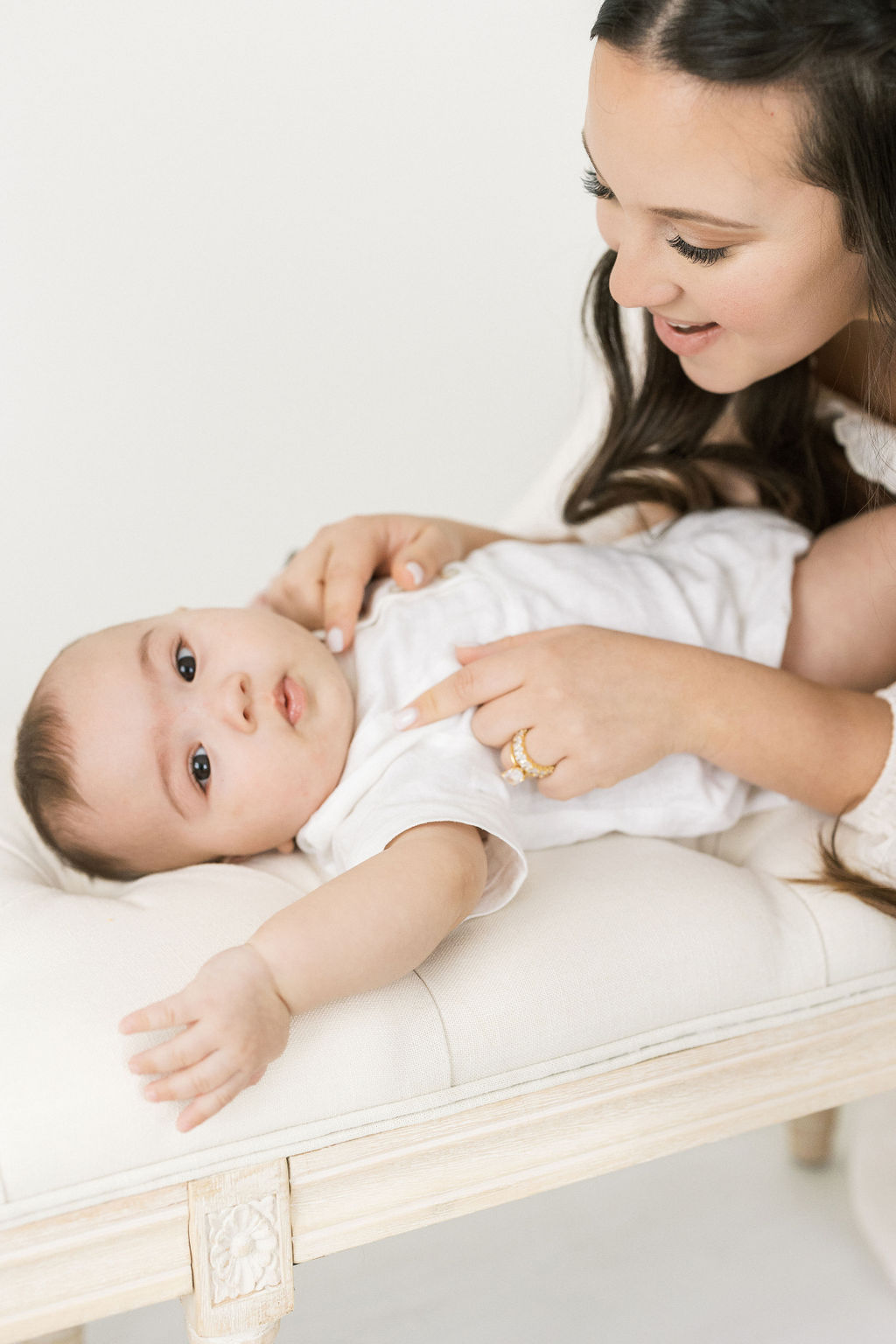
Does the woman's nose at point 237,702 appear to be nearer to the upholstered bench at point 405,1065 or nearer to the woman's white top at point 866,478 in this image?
the upholstered bench at point 405,1065

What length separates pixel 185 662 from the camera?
4.58 ft

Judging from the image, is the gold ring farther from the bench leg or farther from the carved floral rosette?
the bench leg

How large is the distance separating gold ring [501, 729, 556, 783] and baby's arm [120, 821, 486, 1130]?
107 mm

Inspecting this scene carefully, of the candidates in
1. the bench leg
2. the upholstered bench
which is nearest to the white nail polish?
the upholstered bench

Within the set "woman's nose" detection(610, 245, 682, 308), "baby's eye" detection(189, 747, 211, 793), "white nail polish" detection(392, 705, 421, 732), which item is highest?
"woman's nose" detection(610, 245, 682, 308)

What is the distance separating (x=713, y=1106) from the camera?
1255 mm

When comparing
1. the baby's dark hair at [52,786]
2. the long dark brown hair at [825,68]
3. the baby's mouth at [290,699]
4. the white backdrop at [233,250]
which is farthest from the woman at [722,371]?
the white backdrop at [233,250]

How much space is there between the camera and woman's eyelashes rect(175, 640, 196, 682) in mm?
1387

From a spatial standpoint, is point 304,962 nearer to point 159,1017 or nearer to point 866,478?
point 159,1017

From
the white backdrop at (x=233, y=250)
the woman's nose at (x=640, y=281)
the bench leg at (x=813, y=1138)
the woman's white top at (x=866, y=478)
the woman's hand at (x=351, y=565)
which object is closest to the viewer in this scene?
the woman's nose at (x=640, y=281)

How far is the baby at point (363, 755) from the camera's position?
1144mm

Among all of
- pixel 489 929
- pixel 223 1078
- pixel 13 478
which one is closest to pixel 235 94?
pixel 13 478

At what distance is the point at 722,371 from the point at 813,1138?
41.6 inches

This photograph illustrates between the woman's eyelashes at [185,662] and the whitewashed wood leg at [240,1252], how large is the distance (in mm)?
529
